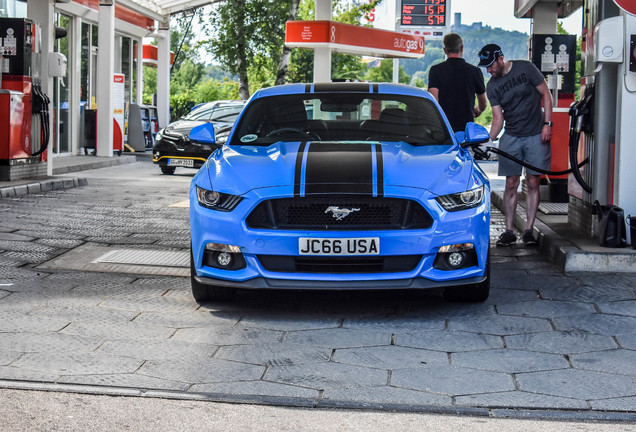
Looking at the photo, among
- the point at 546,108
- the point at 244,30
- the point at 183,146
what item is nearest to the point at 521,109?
the point at 546,108

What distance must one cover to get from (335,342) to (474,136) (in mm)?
2220

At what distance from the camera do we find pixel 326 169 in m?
5.69

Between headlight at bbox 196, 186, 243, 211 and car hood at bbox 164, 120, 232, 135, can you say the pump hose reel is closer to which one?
car hood at bbox 164, 120, 232, 135

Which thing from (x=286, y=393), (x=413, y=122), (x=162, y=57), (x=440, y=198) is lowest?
(x=286, y=393)

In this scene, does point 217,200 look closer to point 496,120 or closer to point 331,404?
point 331,404

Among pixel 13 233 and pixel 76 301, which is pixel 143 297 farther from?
pixel 13 233

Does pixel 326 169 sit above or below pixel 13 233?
above

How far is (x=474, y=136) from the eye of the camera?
668 centimetres

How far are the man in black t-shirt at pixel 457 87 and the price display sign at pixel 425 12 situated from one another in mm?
33078


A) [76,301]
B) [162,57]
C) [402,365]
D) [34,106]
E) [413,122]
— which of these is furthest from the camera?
[162,57]

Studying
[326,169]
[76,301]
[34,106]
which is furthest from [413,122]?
[34,106]

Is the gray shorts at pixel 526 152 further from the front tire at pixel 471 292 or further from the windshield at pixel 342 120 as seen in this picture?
the front tire at pixel 471 292

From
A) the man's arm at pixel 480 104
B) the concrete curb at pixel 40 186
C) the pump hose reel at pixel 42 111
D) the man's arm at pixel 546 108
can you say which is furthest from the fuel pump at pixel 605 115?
the pump hose reel at pixel 42 111

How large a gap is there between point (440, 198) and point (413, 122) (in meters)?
1.28
